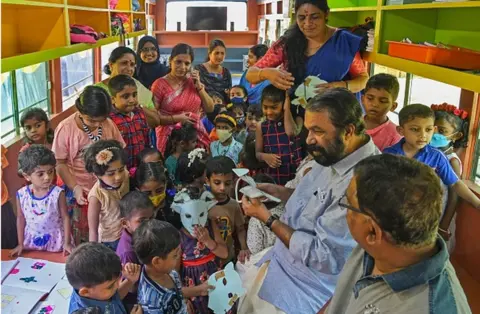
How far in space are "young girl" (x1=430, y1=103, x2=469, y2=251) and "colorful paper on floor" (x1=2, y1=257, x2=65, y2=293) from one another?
6.84ft

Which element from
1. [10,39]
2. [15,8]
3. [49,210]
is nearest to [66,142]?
[49,210]

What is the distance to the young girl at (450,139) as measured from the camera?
2.56 meters

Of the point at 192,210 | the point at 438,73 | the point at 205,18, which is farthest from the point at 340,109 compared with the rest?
the point at 205,18

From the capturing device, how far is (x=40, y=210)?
2.32m

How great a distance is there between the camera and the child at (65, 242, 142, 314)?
159 cm

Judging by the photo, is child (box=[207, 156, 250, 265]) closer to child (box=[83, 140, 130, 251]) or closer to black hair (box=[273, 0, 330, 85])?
child (box=[83, 140, 130, 251])

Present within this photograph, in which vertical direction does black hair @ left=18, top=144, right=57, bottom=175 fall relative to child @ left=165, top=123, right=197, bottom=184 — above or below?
above

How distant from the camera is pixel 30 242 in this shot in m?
2.31

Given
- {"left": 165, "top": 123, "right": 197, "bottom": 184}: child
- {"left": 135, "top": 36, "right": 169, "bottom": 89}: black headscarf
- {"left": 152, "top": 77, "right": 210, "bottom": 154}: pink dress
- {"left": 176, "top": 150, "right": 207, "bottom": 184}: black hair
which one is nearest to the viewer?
{"left": 176, "top": 150, "right": 207, "bottom": 184}: black hair

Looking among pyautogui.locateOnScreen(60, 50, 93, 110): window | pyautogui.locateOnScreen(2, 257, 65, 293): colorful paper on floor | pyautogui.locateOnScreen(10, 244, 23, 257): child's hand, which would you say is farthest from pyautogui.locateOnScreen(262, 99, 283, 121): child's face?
pyautogui.locateOnScreen(60, 50, 93, 110): window

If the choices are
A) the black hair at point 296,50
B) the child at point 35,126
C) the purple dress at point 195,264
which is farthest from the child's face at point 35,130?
the black hair at point 296,50

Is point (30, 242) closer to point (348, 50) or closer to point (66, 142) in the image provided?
point (66, 142)

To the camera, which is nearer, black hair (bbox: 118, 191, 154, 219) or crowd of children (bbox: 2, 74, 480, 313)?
crowd of children (bbox: 2, 74, 480, 313)

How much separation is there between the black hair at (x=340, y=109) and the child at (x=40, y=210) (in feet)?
4.80
